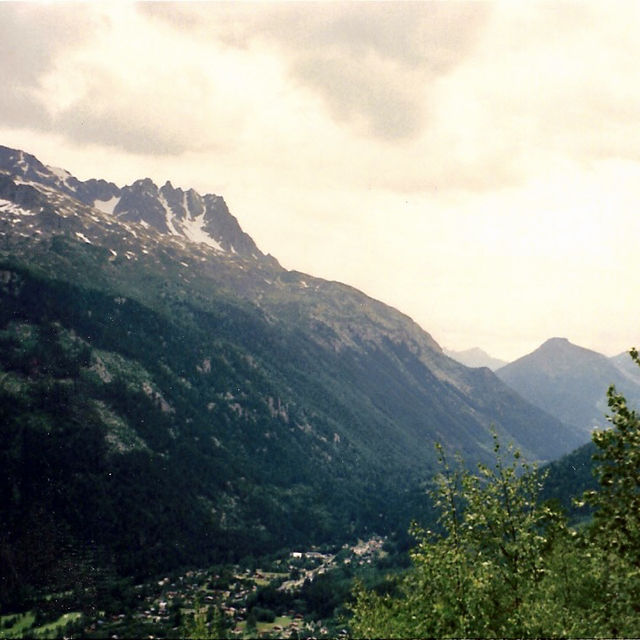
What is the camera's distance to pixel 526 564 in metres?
35.1

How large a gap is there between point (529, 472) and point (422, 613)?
497 inches

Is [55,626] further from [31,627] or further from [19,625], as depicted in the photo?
[19,625]

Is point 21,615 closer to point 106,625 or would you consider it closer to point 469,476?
point 106,625

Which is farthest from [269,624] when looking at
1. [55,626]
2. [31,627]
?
[31,627]

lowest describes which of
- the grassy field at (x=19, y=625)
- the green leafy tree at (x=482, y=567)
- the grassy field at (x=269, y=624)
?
the grassy field at (x=269, y=624)

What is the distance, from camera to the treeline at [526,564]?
101ft

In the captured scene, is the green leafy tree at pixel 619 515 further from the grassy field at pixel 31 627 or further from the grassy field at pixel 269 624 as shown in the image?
the grassy field at pixel 31 627

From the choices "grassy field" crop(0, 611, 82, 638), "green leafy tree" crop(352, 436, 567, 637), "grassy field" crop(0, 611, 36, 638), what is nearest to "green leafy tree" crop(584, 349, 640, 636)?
"green leafy tree" crop(352, 436, 567, 637)

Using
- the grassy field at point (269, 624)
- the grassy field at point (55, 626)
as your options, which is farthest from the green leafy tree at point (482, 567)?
the grassy field at point (55, 626)

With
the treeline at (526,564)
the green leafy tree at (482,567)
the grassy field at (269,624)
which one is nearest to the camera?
the treeline at (526,564)

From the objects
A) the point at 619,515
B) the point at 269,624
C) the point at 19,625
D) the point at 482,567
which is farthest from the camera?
the point at 269,624

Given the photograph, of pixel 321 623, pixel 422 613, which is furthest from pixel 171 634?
pixel 422 613

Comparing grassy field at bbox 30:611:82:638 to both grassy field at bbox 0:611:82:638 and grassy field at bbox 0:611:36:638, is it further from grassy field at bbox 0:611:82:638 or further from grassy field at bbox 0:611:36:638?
grassy field at bbox 0:611:36:638

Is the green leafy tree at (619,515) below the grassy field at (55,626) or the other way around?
the other way around
